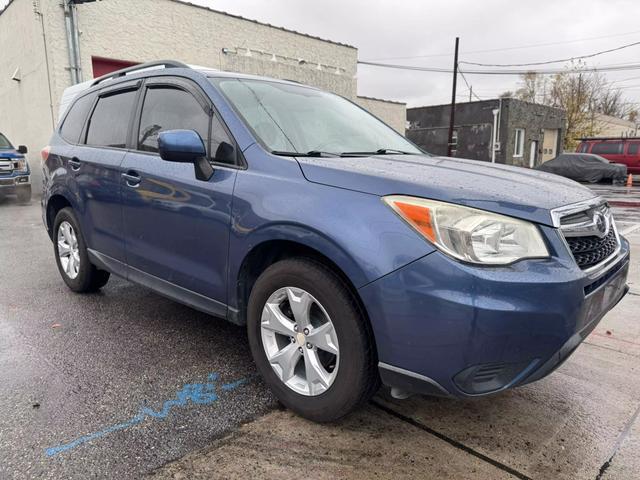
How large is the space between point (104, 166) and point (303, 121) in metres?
1.64

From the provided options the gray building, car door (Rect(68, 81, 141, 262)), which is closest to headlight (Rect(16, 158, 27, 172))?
car door (Rect(68, 81, 141, 262))

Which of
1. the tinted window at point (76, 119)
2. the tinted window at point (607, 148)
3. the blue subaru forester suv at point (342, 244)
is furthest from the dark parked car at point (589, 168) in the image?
the tinted window at point (76, 119)

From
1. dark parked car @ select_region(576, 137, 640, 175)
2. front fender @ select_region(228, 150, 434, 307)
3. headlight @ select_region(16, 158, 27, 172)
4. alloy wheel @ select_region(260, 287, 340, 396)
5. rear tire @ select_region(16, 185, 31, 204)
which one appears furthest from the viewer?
dark parked car @ select_region(576, 137, 640, 175)

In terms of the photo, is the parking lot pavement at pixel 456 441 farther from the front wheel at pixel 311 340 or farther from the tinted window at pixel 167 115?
the tinted window at pixel 167 115

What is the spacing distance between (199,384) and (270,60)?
16.1 m

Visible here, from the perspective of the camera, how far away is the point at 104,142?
393 centimetres

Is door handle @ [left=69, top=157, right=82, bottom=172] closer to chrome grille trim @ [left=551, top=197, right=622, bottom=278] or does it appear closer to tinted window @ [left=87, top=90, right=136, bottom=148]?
tinted window @ [left=87, top=90, right=136, bottom=148]

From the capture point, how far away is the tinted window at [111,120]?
3722 millimetres

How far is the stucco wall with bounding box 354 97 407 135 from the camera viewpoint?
71.4 feet

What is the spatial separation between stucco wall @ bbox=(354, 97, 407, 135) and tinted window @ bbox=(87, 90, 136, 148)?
704 inches

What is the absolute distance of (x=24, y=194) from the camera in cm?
1274

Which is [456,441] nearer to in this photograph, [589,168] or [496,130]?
[589,168]

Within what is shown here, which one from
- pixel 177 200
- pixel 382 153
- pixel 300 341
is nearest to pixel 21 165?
pixel 177 200

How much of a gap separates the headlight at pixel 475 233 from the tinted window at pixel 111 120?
100 inches
